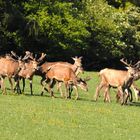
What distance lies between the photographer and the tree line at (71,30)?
5162 cm

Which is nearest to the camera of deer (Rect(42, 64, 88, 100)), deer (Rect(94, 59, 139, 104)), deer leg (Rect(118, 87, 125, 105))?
deer leg (Rect(118, 87, 125, 105))

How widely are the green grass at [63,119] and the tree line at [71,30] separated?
84.3ft

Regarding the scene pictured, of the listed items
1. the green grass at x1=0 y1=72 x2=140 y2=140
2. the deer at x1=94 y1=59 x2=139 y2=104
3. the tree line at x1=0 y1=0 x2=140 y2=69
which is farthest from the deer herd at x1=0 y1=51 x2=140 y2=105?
the tree line at x1=0 y1=0 x2=140 y2=69

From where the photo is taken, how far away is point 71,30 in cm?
5294

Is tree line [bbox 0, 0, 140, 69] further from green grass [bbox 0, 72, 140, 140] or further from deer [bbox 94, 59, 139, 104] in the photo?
green grass [bbox 0, 72, 140, 140]

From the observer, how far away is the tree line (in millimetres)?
51625

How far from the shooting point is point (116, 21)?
57594mm

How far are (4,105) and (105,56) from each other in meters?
34.7

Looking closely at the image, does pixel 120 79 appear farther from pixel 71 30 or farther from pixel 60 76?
pixel 71 30

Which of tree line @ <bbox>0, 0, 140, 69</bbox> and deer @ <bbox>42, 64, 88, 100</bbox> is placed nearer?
deer @ <bbox>42, 64, 88, 100</bbox>

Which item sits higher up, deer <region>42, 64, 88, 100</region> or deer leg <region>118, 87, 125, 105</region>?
deer <region>42, 64, 88, 100</region>

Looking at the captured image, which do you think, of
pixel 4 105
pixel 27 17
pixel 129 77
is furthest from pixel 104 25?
pixel 4 105

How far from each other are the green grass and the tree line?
84.3ft

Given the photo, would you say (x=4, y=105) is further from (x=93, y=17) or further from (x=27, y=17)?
(x=93, y=17)
